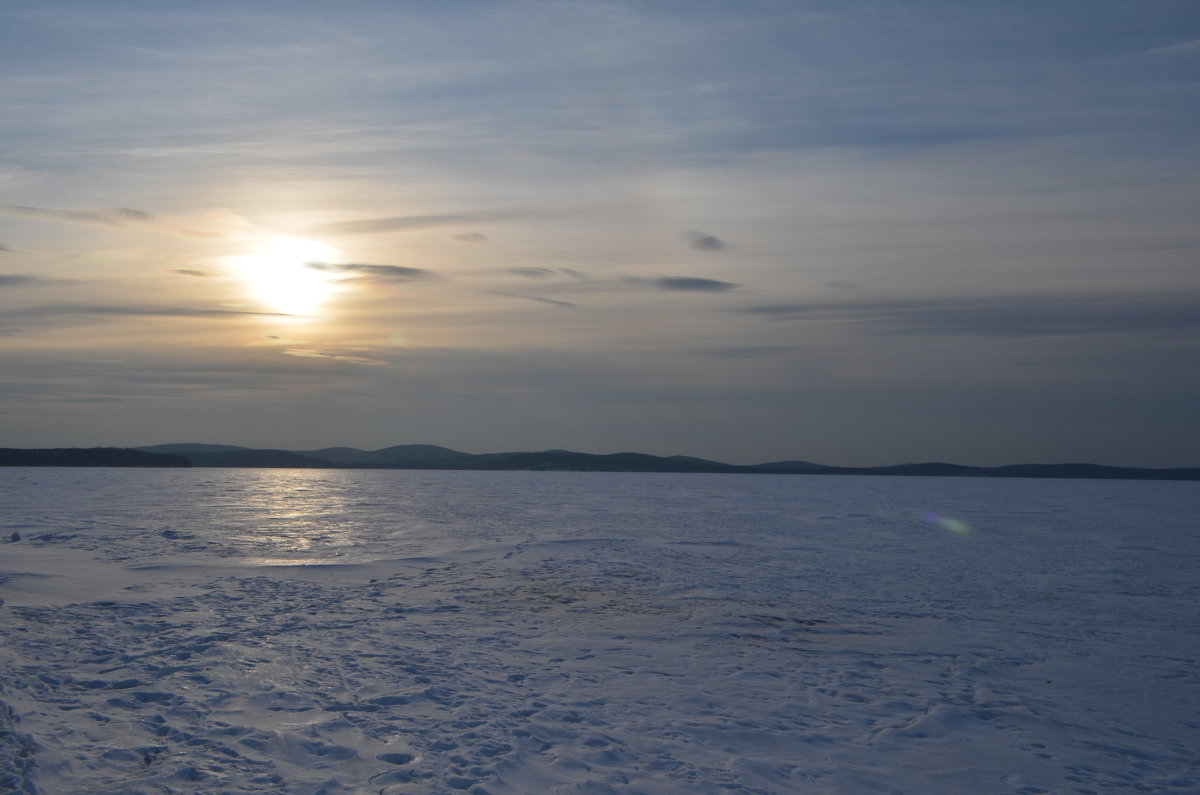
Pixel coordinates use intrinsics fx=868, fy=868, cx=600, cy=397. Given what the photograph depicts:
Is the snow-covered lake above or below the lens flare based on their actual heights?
above

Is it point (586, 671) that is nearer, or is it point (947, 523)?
point (586, 671)

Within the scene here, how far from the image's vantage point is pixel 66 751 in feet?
22.0

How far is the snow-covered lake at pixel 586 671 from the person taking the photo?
22.3 ft

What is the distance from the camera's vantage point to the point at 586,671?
9703 millimetres

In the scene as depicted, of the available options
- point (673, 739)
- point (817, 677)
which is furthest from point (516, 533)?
point (673, 739)

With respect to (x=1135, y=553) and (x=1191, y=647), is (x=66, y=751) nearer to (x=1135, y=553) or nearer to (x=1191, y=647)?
(x=1191, y=647)

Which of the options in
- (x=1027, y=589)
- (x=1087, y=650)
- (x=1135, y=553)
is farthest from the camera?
(x=1135, y=553)

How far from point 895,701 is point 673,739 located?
105 inches

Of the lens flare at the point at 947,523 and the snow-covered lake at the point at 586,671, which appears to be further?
the lens flare at the point at 947,523

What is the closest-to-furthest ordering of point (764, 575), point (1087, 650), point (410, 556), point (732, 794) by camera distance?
point (732, 794), point (1087, 650), point (764, 575), point (410, 556)

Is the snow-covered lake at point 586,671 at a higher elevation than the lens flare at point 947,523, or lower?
higher

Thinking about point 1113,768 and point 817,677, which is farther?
point 817,677

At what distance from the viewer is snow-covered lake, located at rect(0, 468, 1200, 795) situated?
679 cm

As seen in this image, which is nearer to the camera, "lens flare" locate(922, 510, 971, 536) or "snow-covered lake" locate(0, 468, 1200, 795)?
"snow-covered lake" locate(0, 468, 1200, 795)
